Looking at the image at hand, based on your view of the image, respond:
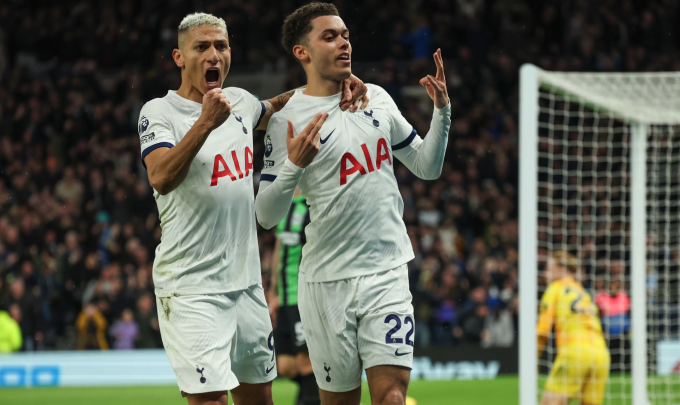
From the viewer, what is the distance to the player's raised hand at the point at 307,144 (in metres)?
4.30

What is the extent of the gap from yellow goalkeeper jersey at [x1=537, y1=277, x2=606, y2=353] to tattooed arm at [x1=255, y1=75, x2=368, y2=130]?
411 centimetres

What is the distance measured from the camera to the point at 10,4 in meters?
20.5

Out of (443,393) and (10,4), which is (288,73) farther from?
(443,393)

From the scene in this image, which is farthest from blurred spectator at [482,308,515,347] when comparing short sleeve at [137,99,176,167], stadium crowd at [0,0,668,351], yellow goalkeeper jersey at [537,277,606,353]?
short sleeve at [137,99,176,167]

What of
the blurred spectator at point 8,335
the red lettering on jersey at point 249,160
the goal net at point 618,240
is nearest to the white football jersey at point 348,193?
the red lettering on jersey at point 249,160

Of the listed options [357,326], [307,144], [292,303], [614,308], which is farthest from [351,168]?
[614,308]

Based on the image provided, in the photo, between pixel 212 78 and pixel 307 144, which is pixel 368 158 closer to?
pixel 307 144

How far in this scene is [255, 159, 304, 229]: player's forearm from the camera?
436 cm

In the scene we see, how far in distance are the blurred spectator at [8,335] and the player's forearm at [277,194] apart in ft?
37.0

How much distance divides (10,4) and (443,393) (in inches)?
561

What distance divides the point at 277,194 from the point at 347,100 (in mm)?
675

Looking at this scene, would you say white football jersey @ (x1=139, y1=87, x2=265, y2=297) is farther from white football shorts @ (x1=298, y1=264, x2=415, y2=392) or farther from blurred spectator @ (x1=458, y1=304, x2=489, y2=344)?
blurred spectator @ (x1=458, y1=304, x2=489, y2=344)

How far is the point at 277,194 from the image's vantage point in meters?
4.42

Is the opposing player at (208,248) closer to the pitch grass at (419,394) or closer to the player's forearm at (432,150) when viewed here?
the player's forearm at (432,150)
